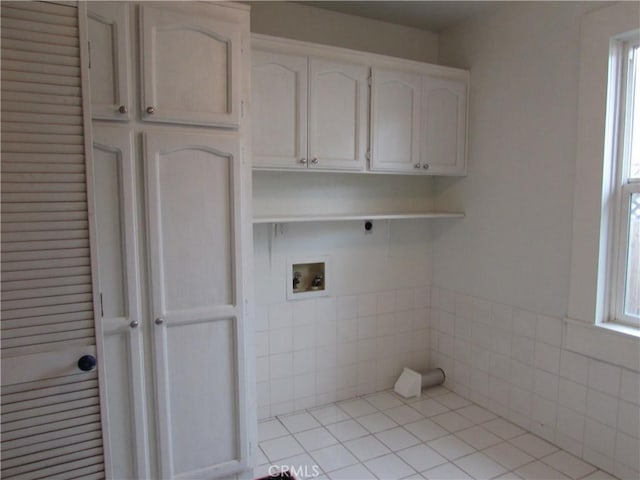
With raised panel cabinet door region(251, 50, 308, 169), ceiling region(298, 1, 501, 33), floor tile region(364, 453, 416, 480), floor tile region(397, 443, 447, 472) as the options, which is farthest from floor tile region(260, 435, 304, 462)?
ceiling region(298, 1, 501, 33)

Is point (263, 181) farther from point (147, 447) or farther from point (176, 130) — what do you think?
point (147, 447)

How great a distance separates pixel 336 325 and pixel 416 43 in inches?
77.5

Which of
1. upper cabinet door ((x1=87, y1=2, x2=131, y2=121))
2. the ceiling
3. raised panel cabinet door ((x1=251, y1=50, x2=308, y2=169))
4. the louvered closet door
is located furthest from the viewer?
the ceiling

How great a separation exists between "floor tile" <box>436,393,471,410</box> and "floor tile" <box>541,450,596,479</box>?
2.07ft

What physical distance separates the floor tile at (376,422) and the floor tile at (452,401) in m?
0.45

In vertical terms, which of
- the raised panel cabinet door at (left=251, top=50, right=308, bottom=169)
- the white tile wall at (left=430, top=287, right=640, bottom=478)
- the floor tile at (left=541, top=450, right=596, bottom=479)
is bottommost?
the floor tile at (left=541, top=450, right=596, bottom=479)

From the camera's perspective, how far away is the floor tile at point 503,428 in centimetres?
243

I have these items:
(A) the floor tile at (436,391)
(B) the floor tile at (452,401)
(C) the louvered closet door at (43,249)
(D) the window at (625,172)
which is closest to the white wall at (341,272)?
(A) the floor tile at (436,391)

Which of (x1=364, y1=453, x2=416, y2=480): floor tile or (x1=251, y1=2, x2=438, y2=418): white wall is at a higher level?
Answer: (x1=251, y1=2, x2=438, y2=418): white wall

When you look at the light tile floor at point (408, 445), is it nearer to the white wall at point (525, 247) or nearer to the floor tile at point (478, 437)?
the floor tile at point (478, 437)

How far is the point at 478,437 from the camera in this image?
7.88 ft

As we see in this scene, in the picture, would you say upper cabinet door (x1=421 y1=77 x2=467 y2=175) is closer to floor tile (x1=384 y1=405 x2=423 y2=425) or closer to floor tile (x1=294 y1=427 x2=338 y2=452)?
floor tile (x1=384 y1=405 x2=423 y2=425)

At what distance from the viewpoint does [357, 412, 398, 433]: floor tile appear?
98.6 inches

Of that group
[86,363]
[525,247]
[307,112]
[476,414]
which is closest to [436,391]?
[476,414]
